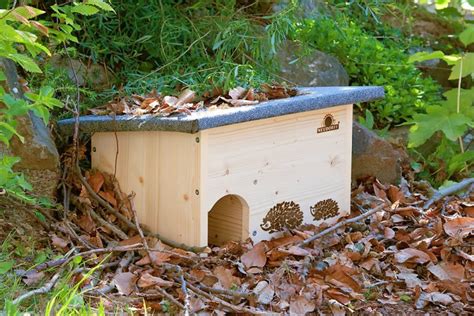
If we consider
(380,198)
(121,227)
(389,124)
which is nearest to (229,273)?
(121,227)

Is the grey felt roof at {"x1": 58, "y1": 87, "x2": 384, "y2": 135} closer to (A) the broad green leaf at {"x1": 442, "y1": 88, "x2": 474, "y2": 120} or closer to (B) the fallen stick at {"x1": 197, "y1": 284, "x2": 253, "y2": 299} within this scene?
(B) the fallen stick at {"x1": 197, "y1": 284, "x2": 253, "y2": 299}

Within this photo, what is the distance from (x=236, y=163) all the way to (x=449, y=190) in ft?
4.45

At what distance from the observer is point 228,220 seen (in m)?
3.90

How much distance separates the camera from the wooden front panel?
3.63 m

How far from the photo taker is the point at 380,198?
4.46 metres

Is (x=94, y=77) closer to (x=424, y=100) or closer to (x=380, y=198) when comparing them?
(x=380, y=198)

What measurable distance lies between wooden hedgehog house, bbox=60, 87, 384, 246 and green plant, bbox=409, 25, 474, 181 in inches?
29.4

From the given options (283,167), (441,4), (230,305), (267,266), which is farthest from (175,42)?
(441,4)

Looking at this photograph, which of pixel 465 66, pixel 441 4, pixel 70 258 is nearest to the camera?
pixel 70 258

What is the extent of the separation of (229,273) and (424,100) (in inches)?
106

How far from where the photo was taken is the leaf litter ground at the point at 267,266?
3.28 m

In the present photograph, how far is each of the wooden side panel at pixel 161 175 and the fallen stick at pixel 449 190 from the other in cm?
132

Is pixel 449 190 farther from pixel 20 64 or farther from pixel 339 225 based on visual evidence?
pixel 20 64

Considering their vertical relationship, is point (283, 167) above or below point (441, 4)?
below
